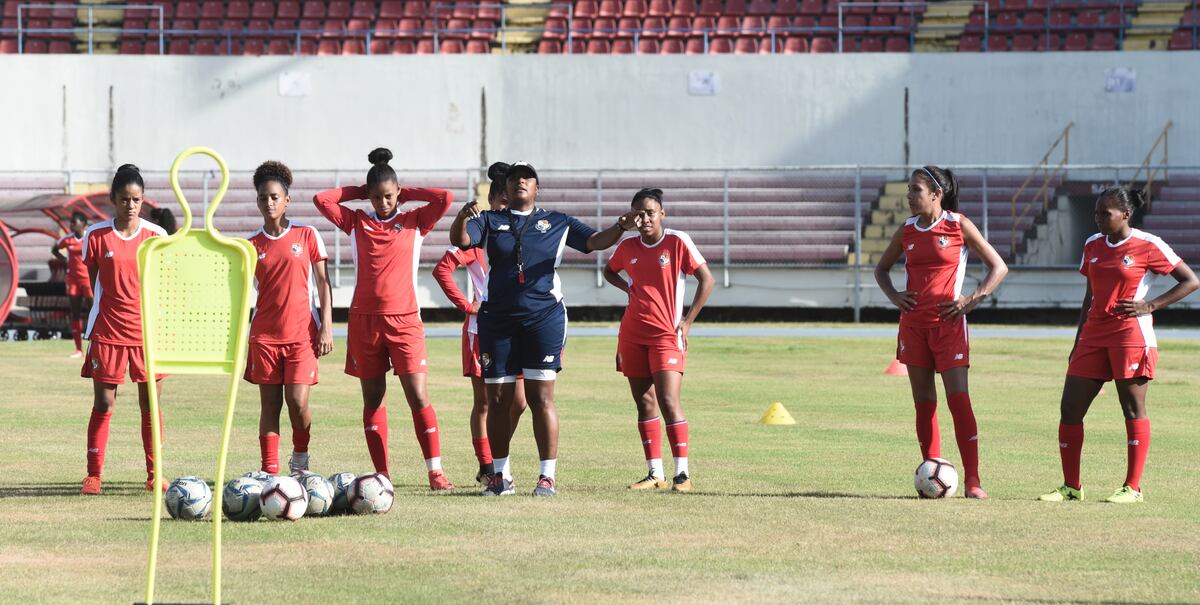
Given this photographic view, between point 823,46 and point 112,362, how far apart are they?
27346mm

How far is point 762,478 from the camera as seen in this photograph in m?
10.4

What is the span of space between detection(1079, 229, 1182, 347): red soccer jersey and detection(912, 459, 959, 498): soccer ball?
44.7 inches

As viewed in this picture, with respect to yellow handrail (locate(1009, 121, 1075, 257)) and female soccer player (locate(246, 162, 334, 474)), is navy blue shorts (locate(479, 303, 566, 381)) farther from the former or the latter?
yellow handrail (locate(1009, 121, 1075, 257))

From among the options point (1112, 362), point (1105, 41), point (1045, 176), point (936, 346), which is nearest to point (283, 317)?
point (936, 346)

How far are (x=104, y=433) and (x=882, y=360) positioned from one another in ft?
46.8

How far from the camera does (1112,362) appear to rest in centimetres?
939

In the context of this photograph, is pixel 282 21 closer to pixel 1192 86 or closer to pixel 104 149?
pixel 104 149

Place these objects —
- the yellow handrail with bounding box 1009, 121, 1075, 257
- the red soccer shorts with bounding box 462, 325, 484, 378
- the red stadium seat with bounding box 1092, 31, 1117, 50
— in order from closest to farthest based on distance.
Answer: the red soccer shorts with bounding box 462, 325, 484, 378
the yellow handrail with bounding box 1009, 121, 1075, 257
the red stadium seat with bounding box 1092, 31, 1117, 50

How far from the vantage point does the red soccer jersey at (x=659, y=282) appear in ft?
33.3

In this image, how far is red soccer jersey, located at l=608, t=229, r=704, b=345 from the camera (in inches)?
400

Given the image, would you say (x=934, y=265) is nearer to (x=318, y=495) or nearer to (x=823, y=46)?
(x=318, y=495)

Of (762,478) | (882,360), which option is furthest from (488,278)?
(882,360)

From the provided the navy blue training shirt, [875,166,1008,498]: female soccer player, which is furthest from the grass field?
the navy blue training shirt

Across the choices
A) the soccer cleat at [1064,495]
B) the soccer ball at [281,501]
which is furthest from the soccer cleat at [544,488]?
the soccer cleat at [1064,495]
